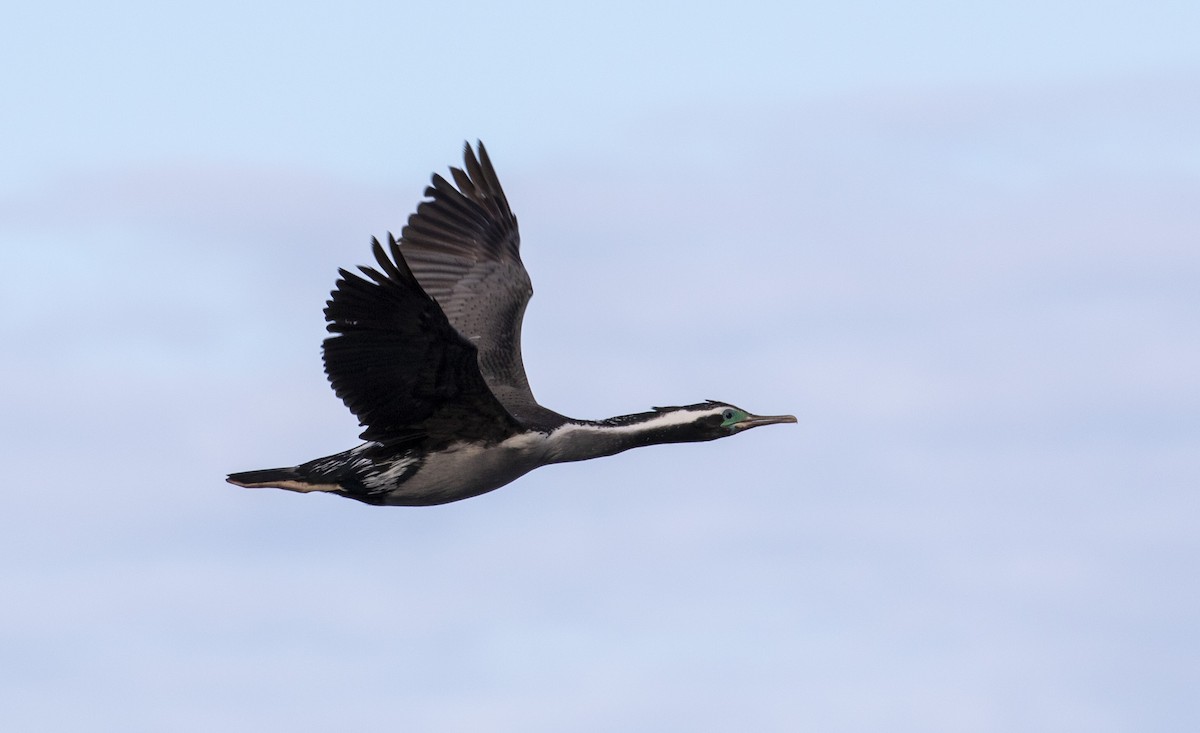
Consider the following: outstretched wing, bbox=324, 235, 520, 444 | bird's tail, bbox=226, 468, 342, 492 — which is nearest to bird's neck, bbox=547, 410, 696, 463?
outstretched wing, bbox=324, 235, 520, 444

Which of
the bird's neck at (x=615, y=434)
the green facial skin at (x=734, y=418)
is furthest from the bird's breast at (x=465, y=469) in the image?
the green facial skin at (x=734, y=418)

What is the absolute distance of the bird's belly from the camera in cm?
1285

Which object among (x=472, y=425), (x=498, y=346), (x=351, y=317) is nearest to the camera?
(x=351, y=317)

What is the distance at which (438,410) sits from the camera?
12477 mm

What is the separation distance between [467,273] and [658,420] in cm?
334

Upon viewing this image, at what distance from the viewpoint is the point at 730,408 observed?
44.5 ft

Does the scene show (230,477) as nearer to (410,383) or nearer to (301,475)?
(301,475)

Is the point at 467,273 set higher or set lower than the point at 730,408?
higher

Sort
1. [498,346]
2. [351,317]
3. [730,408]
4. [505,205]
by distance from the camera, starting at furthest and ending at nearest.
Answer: [505,205], [498,346], [730,408], [351,317]

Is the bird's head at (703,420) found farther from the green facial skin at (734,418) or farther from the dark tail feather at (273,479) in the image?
the dark tail feather at (273,479)

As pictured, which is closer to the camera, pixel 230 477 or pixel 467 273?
pixel 230 477

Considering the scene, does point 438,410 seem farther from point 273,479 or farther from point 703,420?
point 703,420

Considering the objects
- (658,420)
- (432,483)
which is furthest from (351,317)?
(658,420)

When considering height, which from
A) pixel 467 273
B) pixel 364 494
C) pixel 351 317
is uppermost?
pixel 467 273
